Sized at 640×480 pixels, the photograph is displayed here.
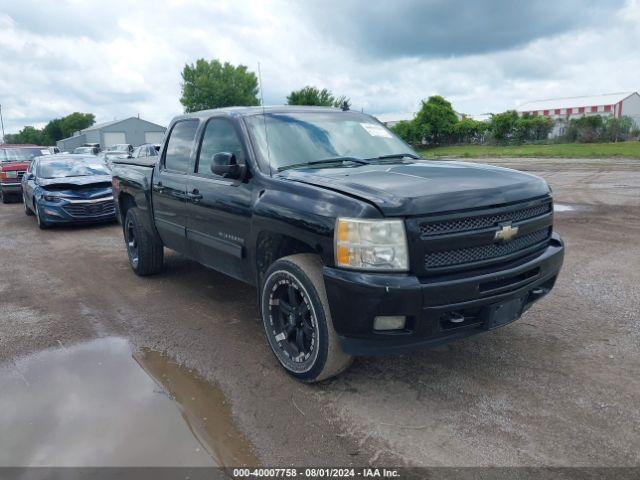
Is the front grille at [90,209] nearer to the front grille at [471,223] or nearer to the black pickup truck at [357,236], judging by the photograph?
the black pickup truck at [357,236]

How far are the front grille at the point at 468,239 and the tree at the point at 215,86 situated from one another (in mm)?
70958

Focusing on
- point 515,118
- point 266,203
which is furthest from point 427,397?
point 515,118

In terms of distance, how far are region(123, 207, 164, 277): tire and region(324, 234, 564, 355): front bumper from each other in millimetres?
3573

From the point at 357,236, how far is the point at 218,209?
1.76 metres

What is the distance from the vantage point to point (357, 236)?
2.94m

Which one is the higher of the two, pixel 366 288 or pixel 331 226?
pixel 331 226

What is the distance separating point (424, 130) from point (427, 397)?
132 ft

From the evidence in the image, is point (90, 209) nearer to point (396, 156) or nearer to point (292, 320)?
point (396, 156)

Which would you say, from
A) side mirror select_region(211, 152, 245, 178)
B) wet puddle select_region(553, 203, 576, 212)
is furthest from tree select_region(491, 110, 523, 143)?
side mirror select_region(211, 152, 245, 178)

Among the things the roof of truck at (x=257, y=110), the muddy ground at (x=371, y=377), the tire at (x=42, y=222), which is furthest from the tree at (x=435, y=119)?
the roof of truck at (x=257, y=110)

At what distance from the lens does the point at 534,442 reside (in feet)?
9.11

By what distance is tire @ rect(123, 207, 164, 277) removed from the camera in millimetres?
6055

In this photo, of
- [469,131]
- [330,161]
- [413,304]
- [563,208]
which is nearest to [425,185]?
[413,304]

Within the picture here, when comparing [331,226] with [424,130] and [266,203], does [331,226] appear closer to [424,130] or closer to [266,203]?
[266,203]
